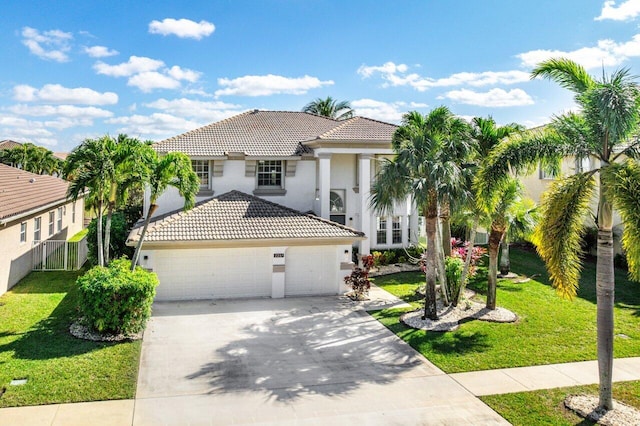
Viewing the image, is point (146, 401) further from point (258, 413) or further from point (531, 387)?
point (531, 387)

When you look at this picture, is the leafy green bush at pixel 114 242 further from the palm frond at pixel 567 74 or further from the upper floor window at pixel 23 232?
the palm frond at pixel 567 74

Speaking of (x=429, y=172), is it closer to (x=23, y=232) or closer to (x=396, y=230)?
(x=396, y=230)

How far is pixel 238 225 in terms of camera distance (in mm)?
18984

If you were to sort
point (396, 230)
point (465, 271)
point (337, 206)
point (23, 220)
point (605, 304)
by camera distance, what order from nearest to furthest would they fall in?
point (605, 304) < point (465, 271) < point (23, 220) < point (337, 206) < point (396, 230)

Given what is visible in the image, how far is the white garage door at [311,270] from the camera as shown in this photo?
19.0 m

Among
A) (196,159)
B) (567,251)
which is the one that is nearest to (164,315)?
(196,159)

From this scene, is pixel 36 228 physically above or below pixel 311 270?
above

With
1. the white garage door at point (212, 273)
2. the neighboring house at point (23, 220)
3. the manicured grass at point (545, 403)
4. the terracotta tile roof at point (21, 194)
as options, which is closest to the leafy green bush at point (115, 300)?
the white garage door at point (212, 273)

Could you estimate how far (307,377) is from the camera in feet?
36.9

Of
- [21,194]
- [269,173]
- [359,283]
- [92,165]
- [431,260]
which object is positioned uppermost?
[269,173]

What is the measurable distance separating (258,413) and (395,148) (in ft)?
36.3

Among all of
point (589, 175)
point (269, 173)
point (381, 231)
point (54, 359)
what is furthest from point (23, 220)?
point (589, 175)

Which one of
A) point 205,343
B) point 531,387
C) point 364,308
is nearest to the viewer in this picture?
point 531,387

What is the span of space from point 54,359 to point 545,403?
1151cm
